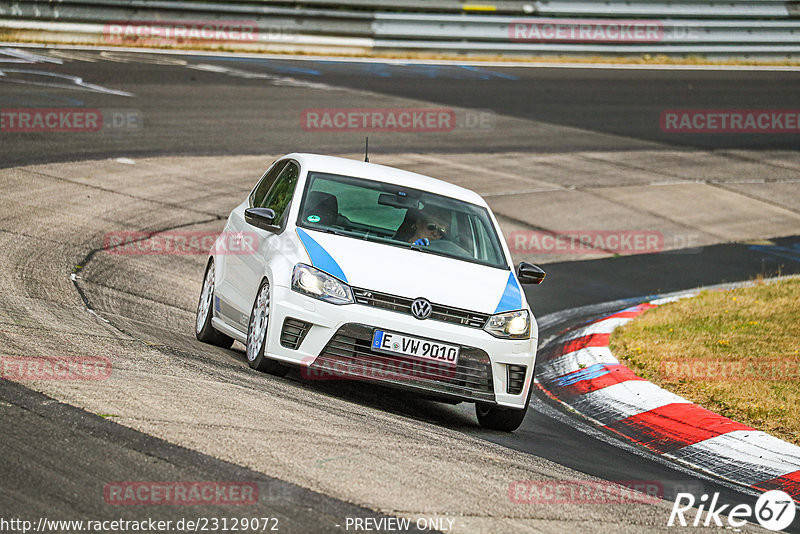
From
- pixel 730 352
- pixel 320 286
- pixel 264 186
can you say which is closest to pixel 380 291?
pixel 320 286

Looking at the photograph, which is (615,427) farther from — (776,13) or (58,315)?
(776,13)

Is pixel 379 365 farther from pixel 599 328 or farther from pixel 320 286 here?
pixel 599 328

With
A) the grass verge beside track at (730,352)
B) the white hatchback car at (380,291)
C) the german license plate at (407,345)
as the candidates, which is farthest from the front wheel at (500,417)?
the grass verge beside track at (730,352)

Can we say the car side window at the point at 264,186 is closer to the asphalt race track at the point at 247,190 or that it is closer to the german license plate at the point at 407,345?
A: the asphalt race track at the point at 247,190

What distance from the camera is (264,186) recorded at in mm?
9352

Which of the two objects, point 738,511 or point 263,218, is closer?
point 738,511

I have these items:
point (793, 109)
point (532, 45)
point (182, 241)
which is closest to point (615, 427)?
point (182, 241)

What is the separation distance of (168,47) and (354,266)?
19.5m

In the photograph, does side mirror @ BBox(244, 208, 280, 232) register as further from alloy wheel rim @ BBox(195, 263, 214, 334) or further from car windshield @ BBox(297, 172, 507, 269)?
alloy wheel rim @ BBox(195, 263, 214, 334)

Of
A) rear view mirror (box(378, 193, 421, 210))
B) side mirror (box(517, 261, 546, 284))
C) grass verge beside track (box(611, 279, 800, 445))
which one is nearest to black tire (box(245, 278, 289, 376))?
rear view mirror (box(378, 193, 421, 210))

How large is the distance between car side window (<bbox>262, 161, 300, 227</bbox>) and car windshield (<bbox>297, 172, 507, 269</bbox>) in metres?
0.16

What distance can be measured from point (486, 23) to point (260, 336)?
21403mm

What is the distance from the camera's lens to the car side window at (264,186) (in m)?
9.21

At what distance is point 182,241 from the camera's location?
12609 mm
